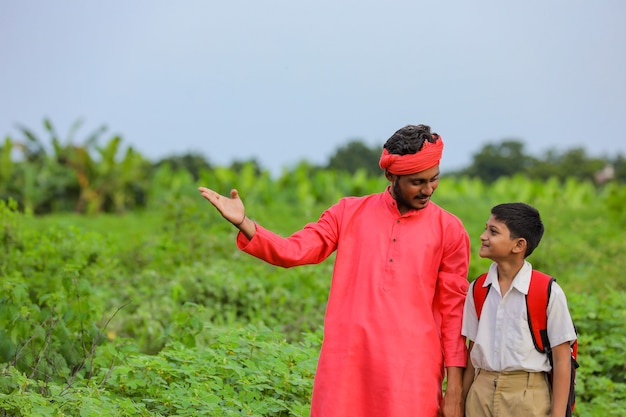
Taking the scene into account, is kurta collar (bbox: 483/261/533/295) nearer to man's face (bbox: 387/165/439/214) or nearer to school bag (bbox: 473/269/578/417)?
school bag (bbox: 473/269/578/417)

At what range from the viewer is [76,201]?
1950cm

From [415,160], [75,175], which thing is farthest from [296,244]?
[75,175]

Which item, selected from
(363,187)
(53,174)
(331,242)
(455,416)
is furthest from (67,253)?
(53,174)

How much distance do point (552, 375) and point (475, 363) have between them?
0.86 ft

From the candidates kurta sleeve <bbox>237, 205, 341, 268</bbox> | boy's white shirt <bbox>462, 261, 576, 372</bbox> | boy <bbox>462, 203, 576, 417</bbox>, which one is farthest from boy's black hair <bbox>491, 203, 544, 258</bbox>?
kurta sleeve <bbox>237, 205, 341, 268</bbox>

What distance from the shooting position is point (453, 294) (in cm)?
306

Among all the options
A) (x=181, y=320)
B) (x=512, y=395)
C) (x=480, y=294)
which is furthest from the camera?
(x=181, y=320)

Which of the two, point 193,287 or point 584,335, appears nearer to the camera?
point 584,335

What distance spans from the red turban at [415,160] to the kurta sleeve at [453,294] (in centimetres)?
27

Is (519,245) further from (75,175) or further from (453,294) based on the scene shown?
(75,175)

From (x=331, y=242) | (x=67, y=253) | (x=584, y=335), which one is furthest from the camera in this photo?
(x=67, y=253)

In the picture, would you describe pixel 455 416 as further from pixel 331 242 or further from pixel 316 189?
pixel 316 189

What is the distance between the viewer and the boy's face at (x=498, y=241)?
2.99 metres

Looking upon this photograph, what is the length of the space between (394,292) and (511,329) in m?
0.42
